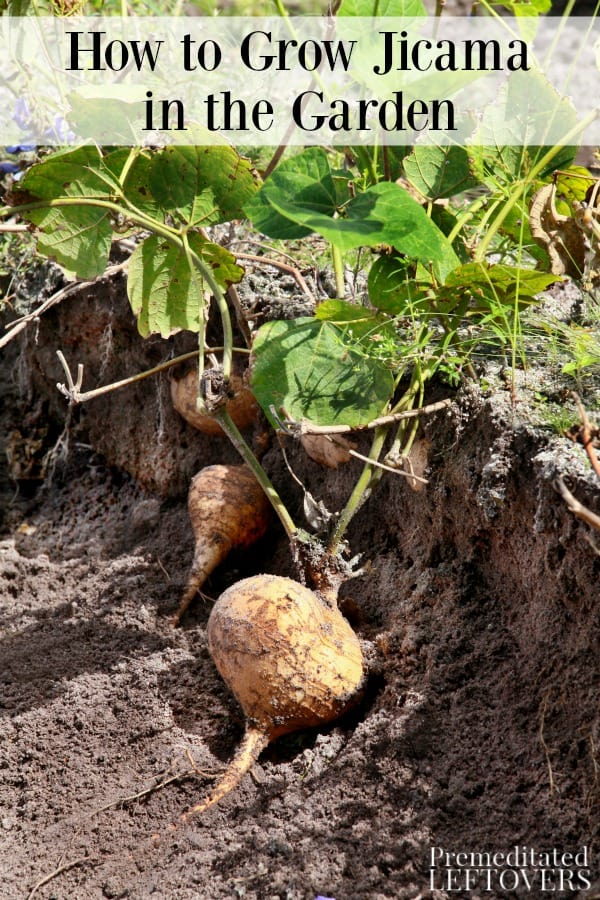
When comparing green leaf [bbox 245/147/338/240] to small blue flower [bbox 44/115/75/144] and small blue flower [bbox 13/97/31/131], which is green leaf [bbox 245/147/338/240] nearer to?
small blue flower [bbox 44/115/75/144]

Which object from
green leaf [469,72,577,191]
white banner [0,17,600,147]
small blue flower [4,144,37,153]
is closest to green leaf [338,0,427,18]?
white banner [0,17,600,147]

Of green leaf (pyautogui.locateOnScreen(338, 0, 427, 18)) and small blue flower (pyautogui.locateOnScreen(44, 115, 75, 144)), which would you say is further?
small blue flower (pyautogui.locateOnScreen(44, 115, 75, 144))

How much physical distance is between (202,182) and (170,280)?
229 millimetres

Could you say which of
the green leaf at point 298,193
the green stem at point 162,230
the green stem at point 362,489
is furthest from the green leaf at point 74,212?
the green stem at point 362,489

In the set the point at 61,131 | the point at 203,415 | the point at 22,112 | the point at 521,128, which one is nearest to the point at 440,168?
the point at 521,128

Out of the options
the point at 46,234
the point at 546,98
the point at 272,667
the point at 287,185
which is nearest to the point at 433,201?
the point at 546,98

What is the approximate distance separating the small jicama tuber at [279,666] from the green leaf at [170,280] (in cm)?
63

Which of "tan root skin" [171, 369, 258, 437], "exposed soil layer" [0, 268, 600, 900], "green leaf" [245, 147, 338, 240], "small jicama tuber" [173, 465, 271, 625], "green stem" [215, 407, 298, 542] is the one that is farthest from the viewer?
"tan root skin" [171, 369, 258, 437]

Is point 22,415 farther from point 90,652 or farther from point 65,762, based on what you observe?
point 65,762

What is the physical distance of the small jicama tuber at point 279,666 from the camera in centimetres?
142

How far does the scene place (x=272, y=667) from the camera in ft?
4.66

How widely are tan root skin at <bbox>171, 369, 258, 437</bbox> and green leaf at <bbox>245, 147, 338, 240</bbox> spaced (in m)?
0.65

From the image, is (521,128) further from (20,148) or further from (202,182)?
(20,148)

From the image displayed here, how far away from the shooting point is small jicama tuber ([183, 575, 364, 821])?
1.42 meters
